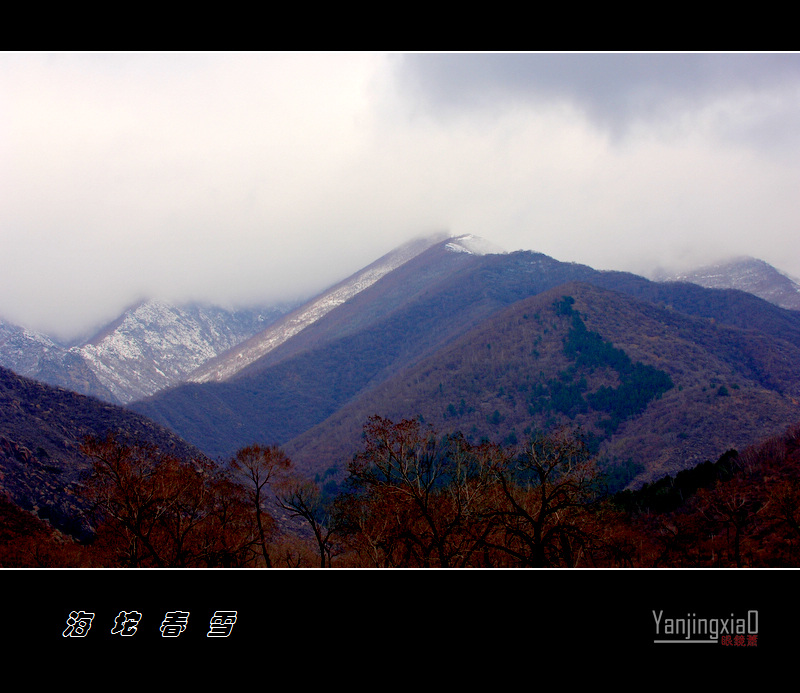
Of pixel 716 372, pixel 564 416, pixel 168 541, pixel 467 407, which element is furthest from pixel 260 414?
pixel 168 541

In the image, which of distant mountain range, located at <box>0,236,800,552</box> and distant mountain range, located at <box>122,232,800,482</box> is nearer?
distant mountain range, located at <box>0,236,800,552</box>

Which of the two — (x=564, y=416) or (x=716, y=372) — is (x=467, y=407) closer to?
(x=564, y=416)

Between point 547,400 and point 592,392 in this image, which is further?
point 547,400

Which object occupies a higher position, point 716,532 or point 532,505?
point 532,505

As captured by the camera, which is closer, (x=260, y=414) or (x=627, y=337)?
(x=627, y=337)

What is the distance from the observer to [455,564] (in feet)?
59.4

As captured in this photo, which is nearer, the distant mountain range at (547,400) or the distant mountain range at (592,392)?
the distant mountain range at (547,400)
